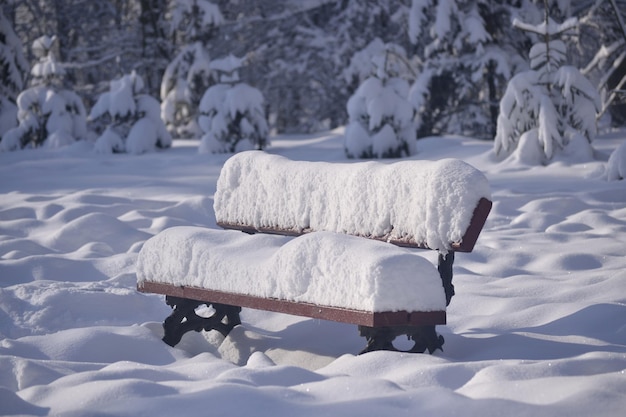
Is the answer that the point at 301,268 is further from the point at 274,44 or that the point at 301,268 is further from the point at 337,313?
the point at 274,44

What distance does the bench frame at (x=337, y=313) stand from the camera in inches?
168

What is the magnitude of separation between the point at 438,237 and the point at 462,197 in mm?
259

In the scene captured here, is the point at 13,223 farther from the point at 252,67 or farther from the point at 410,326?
the point at 252,67

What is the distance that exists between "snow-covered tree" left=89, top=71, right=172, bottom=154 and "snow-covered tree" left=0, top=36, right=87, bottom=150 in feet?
3.00

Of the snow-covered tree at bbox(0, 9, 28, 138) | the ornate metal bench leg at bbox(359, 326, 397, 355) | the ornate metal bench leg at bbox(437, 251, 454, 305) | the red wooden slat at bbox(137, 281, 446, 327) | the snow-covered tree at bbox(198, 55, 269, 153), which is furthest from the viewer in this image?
the snow-covered tree at bbox(0, 9, 28, 138)

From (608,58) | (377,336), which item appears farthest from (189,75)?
(377,336)

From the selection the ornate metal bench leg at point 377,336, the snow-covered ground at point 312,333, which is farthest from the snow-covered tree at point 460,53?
the ornate metal bench leg at point 377,336

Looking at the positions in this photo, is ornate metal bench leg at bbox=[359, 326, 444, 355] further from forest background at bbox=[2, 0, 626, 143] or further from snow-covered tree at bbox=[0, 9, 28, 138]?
snow-covered tree at bbox=[0, 9, 28, 138]

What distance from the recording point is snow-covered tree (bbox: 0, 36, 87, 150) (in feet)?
62.2

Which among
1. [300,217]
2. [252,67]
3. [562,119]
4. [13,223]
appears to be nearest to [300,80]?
[252,67]

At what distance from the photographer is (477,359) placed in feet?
14.7

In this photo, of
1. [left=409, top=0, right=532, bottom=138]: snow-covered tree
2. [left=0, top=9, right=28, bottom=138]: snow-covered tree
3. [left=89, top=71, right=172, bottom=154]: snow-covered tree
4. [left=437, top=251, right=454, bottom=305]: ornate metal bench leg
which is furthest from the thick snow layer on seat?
[left=0, top=9, right=28, bottom=138]: snow-covered tree

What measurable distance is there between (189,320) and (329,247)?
52.3 inches

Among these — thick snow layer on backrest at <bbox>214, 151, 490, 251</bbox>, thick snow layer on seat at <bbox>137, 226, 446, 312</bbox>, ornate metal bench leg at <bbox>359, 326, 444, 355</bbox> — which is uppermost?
thick snow layer on backrest at <bbox>214, 151, 490, 251</bbox>
